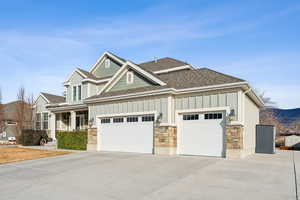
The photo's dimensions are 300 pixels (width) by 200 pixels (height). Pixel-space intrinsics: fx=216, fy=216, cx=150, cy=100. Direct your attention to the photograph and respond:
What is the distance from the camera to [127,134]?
14.6m

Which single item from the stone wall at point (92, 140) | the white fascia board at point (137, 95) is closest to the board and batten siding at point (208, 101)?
the white fascia board at point (137, 95)

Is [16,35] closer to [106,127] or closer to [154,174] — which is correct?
[106,127]

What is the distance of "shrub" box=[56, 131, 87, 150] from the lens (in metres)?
16.7

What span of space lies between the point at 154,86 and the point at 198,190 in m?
9.45

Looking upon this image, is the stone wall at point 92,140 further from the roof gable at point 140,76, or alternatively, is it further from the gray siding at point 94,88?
the gray siding at point 94,88

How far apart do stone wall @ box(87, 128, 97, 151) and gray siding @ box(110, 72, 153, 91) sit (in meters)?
3.56

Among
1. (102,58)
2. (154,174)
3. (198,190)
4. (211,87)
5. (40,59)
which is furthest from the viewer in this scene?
(102,58)

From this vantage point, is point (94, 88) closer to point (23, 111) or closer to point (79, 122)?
point (79, 122)

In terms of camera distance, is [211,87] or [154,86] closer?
[211,87]

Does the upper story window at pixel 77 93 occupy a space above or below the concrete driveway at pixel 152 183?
above

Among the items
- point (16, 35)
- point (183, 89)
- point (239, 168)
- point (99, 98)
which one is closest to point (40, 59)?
point (16, 35)

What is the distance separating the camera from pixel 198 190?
18.7ft

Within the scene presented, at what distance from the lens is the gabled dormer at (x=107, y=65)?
22.3 m

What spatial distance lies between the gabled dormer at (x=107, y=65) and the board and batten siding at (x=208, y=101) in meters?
10.9
